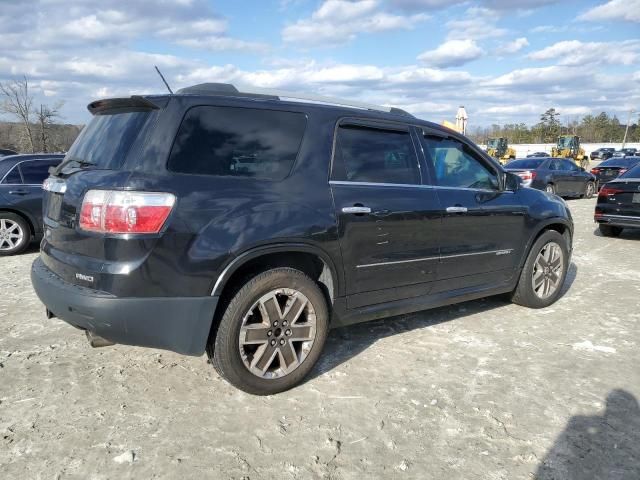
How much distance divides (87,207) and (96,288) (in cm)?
46

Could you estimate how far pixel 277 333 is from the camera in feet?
10.4

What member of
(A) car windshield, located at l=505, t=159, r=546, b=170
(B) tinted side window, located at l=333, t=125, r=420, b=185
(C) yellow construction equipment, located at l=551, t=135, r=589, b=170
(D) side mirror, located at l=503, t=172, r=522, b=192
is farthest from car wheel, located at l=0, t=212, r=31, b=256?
(C) yellow construction equipment, located at l=551, t=135, r=589, b=170

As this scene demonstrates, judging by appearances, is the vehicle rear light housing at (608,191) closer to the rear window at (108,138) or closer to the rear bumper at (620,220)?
the rear bumper at (620,220)

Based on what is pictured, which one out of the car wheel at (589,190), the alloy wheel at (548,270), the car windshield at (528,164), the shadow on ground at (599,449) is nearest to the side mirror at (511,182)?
the alloy wheel at (548,270)

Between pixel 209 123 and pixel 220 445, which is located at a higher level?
pixel 209 123

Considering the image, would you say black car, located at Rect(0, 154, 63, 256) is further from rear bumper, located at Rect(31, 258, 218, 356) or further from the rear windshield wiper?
rear bumper, located at Rect(31, 258, 218, 356)

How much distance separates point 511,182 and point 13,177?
24.0 feet

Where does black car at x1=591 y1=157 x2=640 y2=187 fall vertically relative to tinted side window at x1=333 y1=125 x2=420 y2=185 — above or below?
below

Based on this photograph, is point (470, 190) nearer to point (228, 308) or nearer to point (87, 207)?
point (228, 308)

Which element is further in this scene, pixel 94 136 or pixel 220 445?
pixel 94 136

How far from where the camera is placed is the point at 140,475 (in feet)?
7.95

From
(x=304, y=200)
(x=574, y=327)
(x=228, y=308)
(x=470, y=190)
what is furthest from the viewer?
(x=574, y=327)

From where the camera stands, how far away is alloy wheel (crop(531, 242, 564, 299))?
5035 millimetres

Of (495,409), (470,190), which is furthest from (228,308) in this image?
(470,190)
